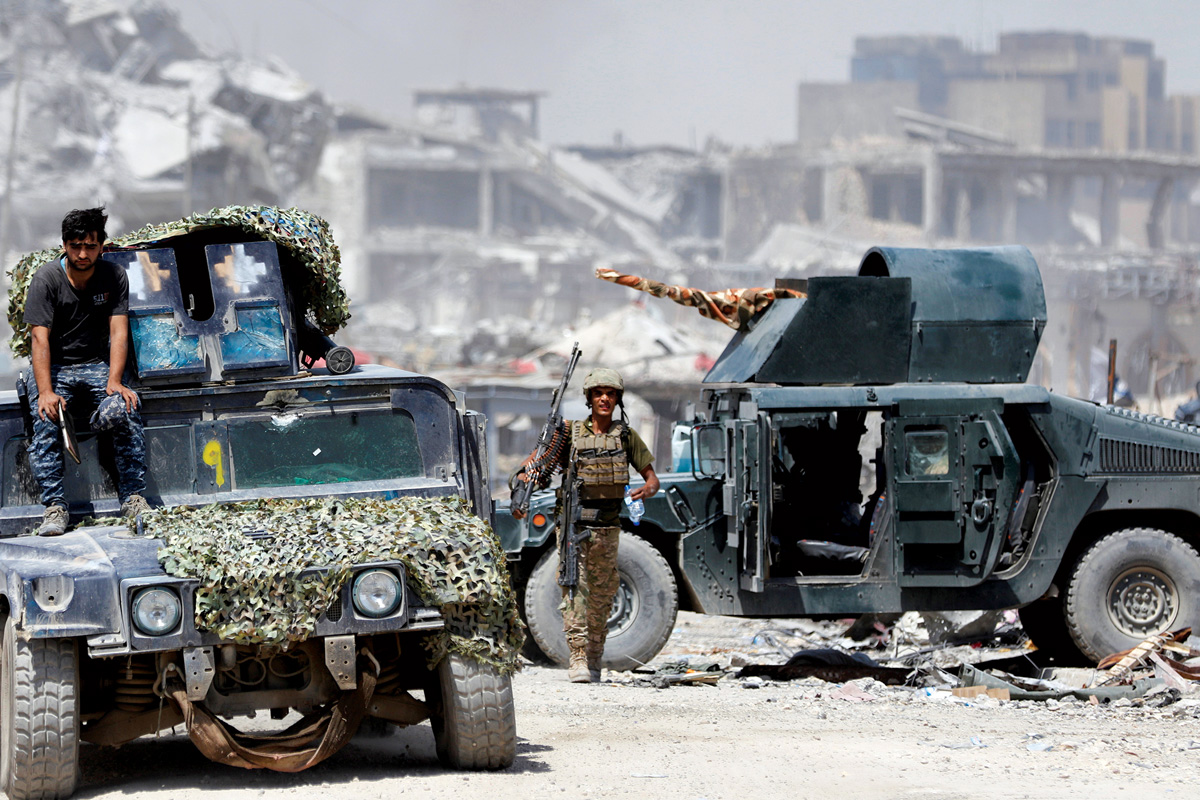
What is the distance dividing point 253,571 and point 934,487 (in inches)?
197

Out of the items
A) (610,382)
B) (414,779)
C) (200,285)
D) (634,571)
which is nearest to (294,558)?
(414,779)

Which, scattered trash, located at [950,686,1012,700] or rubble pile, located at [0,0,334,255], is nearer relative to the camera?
scattered trash, located at [950,686,1012,700]

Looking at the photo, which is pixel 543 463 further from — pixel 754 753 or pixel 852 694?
pixel 754 753

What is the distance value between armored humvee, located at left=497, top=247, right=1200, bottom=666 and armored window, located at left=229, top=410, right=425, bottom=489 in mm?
3130

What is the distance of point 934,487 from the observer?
30.6 feet

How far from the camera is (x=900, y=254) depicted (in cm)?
984

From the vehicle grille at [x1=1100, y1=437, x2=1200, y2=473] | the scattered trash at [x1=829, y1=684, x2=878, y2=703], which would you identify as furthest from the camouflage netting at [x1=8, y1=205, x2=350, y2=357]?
the vehicle grille at [x1=1100, y1=437, x2=1200, y2=473]

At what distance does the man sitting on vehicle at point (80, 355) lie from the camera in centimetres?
629

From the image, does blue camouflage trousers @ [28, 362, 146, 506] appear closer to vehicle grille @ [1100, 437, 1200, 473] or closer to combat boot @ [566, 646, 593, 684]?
combat boot @ [566, 646, 593, 684]

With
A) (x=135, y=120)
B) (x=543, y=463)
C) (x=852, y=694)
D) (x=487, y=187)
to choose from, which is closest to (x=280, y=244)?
(x=543, y=463)

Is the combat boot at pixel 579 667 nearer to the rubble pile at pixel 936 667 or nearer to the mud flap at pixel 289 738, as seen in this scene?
the rubble pile at pixel 936 667

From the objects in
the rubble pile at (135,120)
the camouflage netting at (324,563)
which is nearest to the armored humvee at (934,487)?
the camouflage netting at (324,563)

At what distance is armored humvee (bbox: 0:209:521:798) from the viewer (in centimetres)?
543

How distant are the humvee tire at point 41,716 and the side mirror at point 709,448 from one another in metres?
4.82
